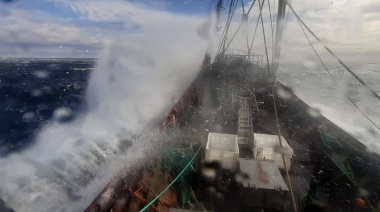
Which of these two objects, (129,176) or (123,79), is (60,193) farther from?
(123,79)

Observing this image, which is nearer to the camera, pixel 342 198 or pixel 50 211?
pixel 342 198

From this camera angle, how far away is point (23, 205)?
8438 mm

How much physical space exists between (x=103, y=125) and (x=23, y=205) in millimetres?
9832

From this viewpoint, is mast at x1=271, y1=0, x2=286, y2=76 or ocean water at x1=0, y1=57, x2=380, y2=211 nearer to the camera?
ocean water at x1=0, y1=57, x2=380, y2=211

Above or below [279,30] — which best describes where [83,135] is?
below

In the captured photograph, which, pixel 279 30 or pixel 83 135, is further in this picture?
pixel 83 135

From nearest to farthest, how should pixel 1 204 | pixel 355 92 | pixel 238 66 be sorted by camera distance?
pixel 1 204, pixel 238 66, pixel 355 92

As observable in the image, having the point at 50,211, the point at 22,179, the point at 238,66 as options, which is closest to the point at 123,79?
the point at 238,66

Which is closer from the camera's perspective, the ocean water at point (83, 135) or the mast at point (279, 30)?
the ocean water at point (83, 135)

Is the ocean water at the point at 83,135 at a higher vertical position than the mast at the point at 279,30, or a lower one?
lower

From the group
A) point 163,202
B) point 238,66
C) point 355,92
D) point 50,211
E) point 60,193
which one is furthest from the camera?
point 355,92

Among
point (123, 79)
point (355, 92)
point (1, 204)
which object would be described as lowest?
point (355, 92)

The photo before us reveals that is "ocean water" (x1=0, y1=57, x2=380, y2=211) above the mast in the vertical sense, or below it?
below

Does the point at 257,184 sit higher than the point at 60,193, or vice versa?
the point at 257,184
